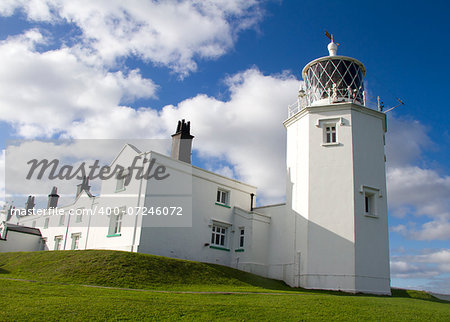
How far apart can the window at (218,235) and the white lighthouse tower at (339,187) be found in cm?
515

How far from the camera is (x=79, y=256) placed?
689 inches

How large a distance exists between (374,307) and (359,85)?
568 inches

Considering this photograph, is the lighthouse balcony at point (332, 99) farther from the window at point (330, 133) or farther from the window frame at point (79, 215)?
the window frame at point (79, 215)

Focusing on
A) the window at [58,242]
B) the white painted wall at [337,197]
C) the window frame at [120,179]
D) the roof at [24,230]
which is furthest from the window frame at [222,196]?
the roof at [24,230]

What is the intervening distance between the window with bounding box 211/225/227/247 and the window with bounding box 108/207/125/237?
19.1 ft

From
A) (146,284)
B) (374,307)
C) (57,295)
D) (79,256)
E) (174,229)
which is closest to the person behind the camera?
(57,295)

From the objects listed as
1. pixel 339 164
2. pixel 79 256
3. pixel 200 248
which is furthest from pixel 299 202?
pixel 79 256

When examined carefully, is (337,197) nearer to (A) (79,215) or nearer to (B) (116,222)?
(B) (116,222)

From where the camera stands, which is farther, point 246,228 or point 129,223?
point 246,228

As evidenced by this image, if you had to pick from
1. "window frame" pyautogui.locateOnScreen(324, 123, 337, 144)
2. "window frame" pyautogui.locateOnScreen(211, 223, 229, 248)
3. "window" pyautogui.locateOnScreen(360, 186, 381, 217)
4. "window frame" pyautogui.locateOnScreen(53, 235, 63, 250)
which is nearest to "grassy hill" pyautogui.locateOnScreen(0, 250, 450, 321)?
"window frame" pyautogui.locateOnScreen(211, 223, 229, 248)

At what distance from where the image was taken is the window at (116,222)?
22.4m

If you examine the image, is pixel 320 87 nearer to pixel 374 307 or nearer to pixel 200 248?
pixel 200 248

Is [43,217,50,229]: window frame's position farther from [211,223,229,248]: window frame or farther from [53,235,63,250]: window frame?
[211,223,229,248]: window frame

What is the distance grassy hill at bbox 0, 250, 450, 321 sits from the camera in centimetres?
926
